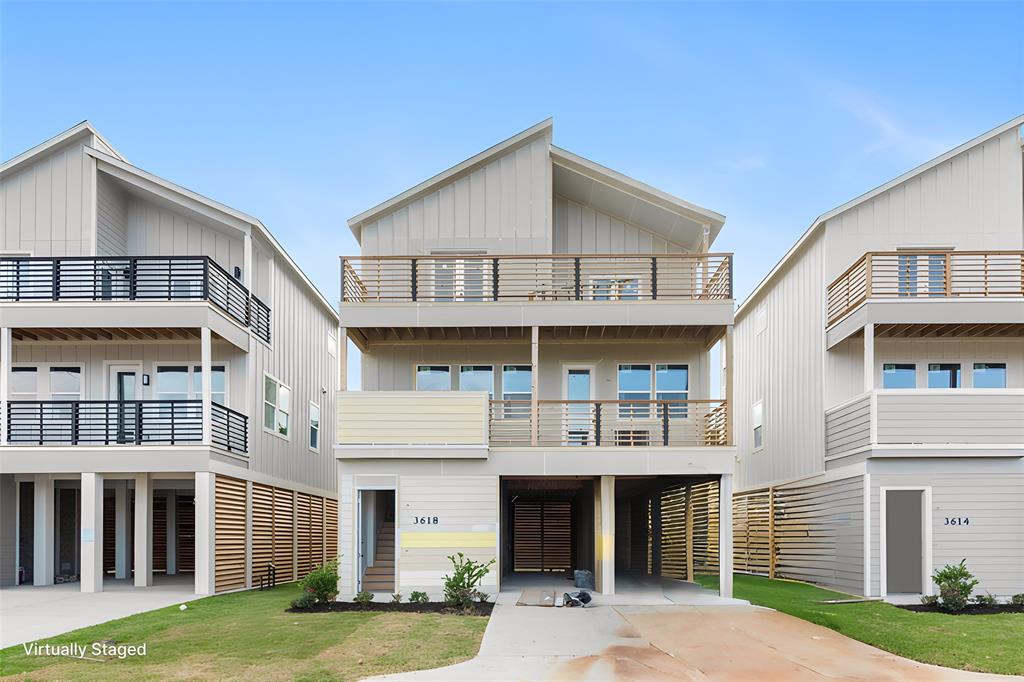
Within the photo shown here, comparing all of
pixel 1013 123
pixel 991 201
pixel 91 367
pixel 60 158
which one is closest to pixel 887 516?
pixel 991 201

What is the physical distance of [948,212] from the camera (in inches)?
918

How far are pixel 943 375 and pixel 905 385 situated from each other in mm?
946

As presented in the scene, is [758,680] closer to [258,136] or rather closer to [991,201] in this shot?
[991,201]

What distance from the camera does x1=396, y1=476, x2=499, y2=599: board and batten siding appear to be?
19.7m

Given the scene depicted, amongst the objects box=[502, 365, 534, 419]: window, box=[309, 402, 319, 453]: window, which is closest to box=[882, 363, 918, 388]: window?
box=[502, 365, 534, 419]: window

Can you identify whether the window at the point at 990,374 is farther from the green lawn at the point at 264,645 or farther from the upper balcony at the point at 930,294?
the green lawn at the point at 264,645

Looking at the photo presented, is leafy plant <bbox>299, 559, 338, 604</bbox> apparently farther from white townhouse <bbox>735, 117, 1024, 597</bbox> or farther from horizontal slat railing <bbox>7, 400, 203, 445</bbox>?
white townhouse <bbox>735, 117, 1024, 597</bbox>

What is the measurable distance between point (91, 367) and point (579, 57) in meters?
15.3

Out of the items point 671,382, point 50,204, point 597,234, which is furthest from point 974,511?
point 50,204

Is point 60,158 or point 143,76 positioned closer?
point 60,158

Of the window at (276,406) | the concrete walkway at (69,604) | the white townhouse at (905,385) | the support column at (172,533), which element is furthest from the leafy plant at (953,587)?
the support column at (172,533)

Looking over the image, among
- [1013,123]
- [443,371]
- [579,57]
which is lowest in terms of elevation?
[443,371]

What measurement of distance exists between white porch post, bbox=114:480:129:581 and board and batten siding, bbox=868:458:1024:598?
1875 centimetres

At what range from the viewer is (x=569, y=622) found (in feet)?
53.5
